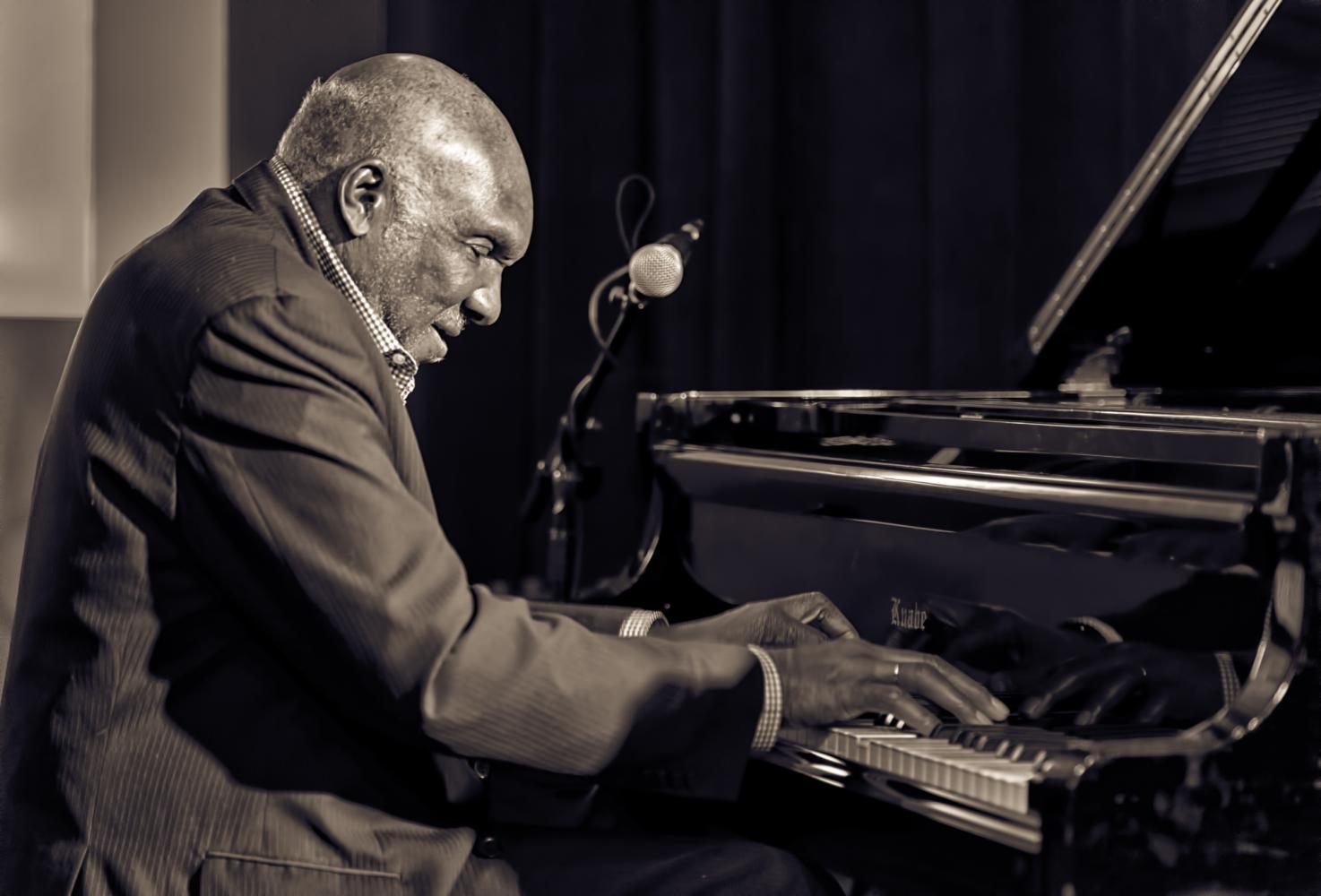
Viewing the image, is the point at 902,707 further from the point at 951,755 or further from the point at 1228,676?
the point at 1228,676

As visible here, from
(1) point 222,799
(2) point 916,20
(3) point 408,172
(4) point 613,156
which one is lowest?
(1) point 222,799

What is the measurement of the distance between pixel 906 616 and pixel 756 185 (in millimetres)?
2307

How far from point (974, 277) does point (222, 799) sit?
8.32 feet

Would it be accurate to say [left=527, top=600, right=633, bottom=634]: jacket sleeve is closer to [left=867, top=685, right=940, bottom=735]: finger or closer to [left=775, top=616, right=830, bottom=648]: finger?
[left=775, top=616, right=830, bottom=648]: finger

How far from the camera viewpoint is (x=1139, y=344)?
88.6 inches

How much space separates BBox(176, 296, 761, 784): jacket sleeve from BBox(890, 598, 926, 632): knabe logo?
370mm

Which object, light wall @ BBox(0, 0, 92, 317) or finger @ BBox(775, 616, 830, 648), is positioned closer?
finger @ BBox(775, 616, 830, 648)

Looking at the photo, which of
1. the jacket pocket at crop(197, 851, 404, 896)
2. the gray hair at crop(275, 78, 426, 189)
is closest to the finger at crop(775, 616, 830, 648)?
the jacket pocket at crop(197, 851, 404, 896)

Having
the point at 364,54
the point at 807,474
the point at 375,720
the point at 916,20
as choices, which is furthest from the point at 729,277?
the point at 375,720

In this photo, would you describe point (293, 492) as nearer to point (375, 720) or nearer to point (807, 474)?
point (375, 720)

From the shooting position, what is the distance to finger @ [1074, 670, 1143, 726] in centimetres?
129

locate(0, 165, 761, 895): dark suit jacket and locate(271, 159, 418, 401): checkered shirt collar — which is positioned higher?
locate(271, 159, 418, 401): checkered shirt collar

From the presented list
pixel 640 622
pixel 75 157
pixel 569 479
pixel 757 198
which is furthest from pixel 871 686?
pixel 757 198

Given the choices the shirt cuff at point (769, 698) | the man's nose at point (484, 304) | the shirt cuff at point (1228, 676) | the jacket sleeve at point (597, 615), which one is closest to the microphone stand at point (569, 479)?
the jacket sleeve at point (597, 615)
